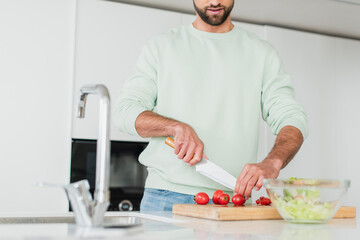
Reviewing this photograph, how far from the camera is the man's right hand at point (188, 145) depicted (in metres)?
1.61

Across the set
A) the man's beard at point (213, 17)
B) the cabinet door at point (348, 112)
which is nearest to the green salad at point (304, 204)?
the man's beard at point (213, 17)

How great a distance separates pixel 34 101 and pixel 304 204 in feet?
6.57

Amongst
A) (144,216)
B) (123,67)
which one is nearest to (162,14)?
(123,67)

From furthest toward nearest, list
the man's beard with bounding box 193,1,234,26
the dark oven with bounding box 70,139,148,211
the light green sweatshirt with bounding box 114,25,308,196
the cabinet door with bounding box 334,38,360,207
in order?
the cabinet door with bounding box 334,38,360,207 → the dark oven with bounding box 70,139,148,211 → the man's beard with bounding box 193,1,234,26 → the light green sweatshirt with bounding box 114,25,308,196

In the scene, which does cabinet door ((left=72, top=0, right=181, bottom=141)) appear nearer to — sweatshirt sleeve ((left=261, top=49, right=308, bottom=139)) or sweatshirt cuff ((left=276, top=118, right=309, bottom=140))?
sweatshirt sleeve ((left=261, top=49, right=308, bottom=139))

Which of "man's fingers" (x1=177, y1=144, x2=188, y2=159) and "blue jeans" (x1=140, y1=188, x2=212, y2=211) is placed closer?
"man's fingers" (x1=177, y1=144, x2=188, y2=159)

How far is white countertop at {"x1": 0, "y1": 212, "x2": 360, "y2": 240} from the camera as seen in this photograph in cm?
97

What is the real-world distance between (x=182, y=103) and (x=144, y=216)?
0.55 metres

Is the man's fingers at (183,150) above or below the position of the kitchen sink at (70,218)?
above

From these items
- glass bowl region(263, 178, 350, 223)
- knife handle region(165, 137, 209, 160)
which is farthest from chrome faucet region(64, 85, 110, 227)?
knife handle region(165, 137, 209, 160)

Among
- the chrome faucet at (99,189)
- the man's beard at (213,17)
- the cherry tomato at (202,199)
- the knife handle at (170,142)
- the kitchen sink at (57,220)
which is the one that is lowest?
the kitchen sink at (57,220)

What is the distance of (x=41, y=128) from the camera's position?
2887 millimetres

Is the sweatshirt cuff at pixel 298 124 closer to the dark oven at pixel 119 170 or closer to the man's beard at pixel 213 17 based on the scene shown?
the man's beard at pixel 213 17

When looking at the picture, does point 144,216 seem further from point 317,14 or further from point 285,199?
point 317,14
